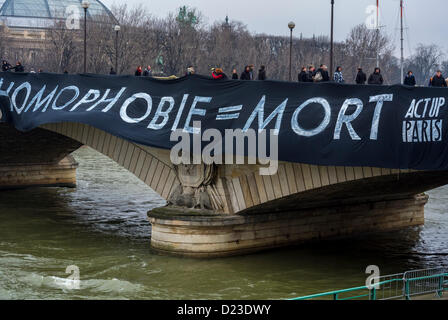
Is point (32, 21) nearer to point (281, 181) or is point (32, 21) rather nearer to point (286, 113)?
point (281, 181)

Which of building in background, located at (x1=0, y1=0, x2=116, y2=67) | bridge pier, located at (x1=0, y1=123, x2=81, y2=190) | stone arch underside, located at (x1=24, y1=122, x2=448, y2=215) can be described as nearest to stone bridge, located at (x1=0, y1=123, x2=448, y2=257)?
stone arch underside, located at (x1=24, y1=122, x2=448, y2=215)

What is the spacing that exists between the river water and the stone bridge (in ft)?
1.79

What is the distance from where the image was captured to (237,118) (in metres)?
23.7

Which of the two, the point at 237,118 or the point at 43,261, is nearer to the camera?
the point at 237,118

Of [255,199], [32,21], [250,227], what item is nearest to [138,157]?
[250,227]

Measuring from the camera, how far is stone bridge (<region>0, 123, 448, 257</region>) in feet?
76.5

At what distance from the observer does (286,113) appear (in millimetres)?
22578

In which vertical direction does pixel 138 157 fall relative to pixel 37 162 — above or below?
above

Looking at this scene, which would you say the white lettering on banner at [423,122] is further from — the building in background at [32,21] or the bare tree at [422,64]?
the bare tree at [422,64]

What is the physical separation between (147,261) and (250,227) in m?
3.30

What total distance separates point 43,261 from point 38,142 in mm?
16944

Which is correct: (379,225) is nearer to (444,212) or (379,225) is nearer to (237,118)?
(444,212)

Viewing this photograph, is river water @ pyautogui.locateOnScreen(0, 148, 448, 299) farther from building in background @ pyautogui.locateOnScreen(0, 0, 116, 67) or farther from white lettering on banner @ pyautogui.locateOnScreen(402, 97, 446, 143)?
building in background @ pyautogui.locateOnScreen(0, 0, 116, 67)
